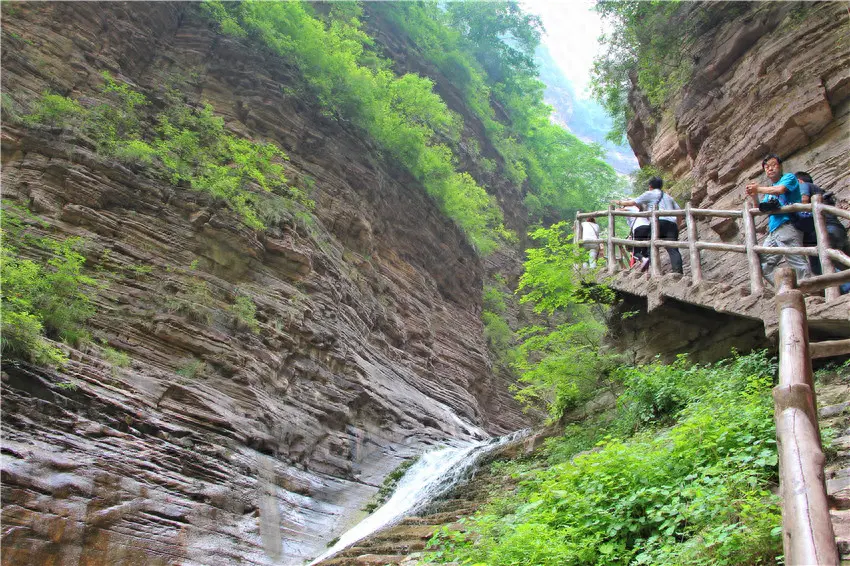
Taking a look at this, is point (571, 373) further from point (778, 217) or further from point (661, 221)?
point (778, 217)

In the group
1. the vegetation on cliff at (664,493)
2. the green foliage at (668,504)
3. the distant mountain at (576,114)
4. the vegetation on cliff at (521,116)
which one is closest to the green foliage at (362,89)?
the vegetation on cliff at (521,116)

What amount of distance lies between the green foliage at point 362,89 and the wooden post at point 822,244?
17054 mm

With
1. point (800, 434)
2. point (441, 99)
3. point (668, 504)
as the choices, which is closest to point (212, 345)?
point (668, 504)

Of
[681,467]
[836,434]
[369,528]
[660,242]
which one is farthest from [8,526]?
[660,242]

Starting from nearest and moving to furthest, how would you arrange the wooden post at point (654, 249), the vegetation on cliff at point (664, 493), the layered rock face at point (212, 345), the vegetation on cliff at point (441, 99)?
the vegetation on cliff at point (664, 493)
the layered rock face at point (212, 345)
the wooden post at point (654, 249)
the vegetation on cliff at point (441, 99)

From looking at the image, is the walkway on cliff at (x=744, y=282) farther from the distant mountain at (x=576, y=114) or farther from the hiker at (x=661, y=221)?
the distant mountain at (x=576, y=114)

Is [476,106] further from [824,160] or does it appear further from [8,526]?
[8,526]

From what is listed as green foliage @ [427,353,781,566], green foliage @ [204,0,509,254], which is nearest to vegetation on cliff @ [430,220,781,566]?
green foliage @ [427,353,781,566]

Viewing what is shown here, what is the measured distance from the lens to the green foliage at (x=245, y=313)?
13062 millimetres

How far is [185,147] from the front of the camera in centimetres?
1577

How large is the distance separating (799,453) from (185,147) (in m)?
15.5

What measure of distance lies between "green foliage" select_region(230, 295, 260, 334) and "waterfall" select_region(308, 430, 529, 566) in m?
4.56

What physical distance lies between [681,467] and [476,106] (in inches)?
1239

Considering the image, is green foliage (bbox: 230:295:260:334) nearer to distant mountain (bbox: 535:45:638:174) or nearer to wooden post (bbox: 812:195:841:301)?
wooden post (bbox: 812:195:841:301)
